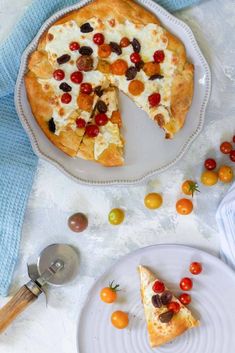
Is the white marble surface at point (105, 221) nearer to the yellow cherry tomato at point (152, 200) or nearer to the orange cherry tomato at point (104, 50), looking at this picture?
the yellow cherry tomato at point (152, 200)

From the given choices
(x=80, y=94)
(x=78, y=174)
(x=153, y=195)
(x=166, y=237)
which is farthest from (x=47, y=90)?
(x=166, y=237)

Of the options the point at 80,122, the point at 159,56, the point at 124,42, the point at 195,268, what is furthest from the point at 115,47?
the point at 195,268

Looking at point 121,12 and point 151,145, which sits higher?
Result: point 121,12

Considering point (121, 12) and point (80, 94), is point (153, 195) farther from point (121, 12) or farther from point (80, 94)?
point (121, 12)

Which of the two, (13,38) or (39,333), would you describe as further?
(39,333)

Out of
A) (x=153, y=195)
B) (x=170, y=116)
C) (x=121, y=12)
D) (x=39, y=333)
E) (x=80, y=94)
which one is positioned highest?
(x=121, y=12)

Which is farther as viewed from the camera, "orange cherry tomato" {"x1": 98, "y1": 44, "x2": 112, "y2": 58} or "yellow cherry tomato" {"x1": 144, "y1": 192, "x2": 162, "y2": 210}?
"yellow cherry tomato" {"x1": 144, "y1": 192, "x2": 162, "y2": 210}

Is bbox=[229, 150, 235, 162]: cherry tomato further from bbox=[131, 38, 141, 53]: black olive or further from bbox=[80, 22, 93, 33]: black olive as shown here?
bbox=[80, 22, 93, 33]: black olive

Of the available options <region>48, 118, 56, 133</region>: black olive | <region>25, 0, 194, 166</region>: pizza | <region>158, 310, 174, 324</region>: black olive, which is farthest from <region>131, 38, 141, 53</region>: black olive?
<region>158, 310, 174, 324</region>: black olive
